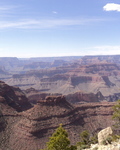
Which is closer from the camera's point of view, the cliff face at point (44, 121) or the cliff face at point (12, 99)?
the cliff face at point (44, 121)

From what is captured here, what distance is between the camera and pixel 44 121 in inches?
2894

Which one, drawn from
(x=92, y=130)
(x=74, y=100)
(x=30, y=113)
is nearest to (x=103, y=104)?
(x=92, y=130)

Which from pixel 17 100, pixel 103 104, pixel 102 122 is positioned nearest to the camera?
pixel 102 122

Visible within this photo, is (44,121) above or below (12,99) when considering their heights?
below

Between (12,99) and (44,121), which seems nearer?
(44,121)

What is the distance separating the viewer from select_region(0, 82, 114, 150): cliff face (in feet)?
222

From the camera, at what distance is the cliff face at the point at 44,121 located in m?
67.7

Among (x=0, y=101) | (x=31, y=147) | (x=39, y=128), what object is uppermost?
(x=0, y=101)

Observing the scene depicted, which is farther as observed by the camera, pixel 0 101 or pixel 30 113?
pixel 0 101

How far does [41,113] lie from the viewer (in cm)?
7569

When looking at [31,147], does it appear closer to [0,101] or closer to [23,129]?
[23,129]

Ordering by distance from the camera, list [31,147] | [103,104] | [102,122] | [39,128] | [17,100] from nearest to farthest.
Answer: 1. [31,147]
2. [39,128]
3. [102,122]
4. [103,104]
5. [17,100]

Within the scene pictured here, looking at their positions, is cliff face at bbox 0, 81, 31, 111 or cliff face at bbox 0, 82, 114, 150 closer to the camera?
cliff face at bbox 0, 82, 114, 150

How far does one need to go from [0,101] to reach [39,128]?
24020 mm
